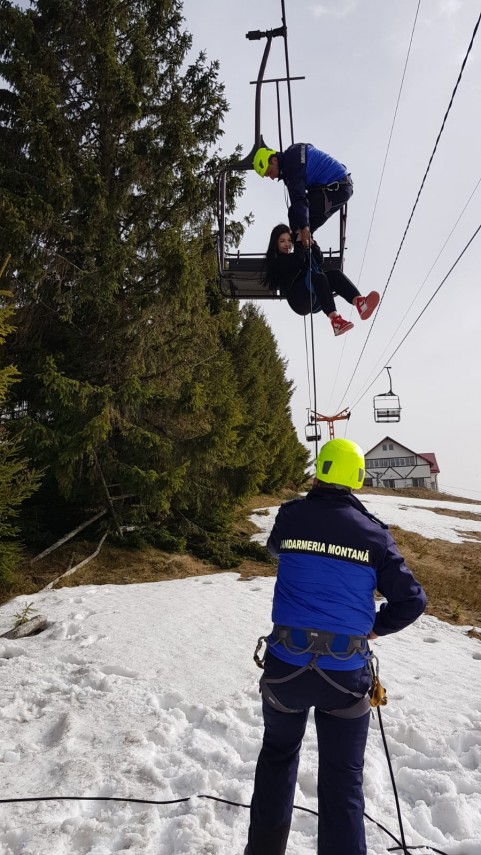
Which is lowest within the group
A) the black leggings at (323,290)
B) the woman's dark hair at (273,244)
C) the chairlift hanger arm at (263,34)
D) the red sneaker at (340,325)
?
the red sneaker at (340,325)

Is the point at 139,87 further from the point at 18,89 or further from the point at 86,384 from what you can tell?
the point at 86,384

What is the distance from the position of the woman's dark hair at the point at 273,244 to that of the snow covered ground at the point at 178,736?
15.3 feet

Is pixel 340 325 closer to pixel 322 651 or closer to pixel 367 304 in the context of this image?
pixel 367 304

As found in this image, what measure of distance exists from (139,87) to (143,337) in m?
4.94

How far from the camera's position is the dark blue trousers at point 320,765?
96.3 inches

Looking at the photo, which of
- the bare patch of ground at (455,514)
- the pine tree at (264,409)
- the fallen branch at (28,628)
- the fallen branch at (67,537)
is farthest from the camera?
the bare patch of ground at (455,514)

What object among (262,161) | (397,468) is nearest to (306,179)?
(262,161)

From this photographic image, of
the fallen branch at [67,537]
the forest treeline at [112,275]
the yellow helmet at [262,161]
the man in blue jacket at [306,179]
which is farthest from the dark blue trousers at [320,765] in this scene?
the fallen branch at [67,537]

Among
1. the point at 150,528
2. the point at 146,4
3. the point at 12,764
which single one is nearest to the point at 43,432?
the point at 150,528

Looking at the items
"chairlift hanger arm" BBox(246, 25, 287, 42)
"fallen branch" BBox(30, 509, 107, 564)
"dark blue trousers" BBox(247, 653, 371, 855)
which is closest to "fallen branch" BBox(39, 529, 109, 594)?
"fallen branch" BBox(30, 509, 107, 564)

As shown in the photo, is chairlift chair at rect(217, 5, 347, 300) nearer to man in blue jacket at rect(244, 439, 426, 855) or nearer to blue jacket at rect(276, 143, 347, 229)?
blue jacket at rect(276, 143, 347, 229)

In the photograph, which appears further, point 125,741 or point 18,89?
point 18,89

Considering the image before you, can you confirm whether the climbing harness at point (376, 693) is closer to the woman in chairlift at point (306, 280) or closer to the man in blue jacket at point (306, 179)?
the woman in chairlift at point (306, 280)

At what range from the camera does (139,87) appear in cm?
1010
